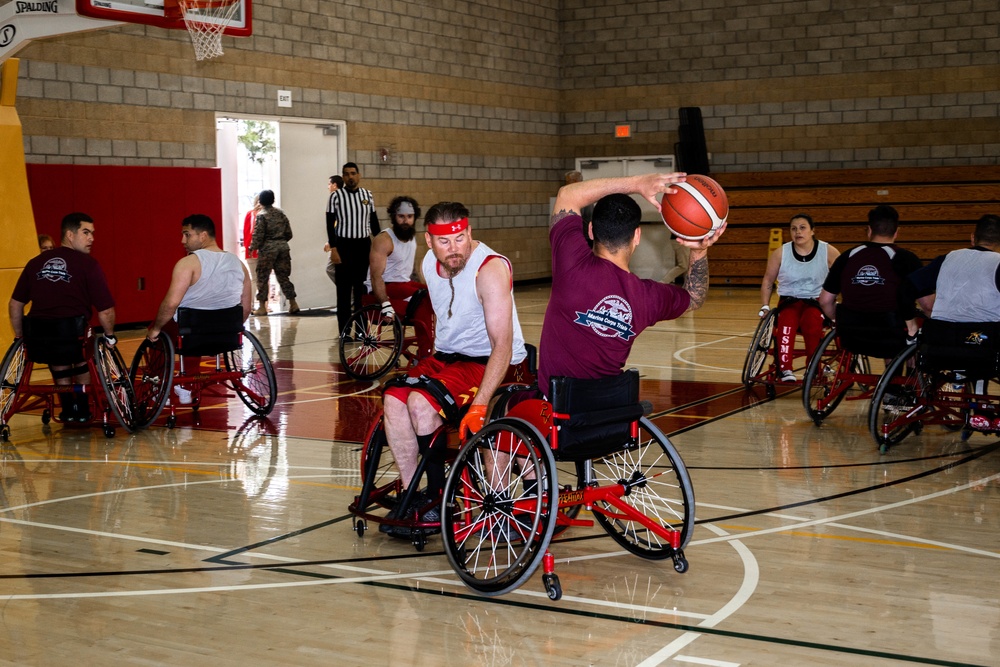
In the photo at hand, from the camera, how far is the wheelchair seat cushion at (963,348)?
228 inches

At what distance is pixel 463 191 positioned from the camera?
17.1m

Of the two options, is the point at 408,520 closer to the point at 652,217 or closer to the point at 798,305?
the point at 798,305

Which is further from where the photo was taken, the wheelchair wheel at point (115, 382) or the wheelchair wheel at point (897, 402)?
the wheelchair wheel at point (115, 382)

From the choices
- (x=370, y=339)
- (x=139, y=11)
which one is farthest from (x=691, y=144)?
(x=139, y=11)

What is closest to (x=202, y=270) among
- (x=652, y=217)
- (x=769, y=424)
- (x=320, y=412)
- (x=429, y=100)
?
(x=320, y=412)

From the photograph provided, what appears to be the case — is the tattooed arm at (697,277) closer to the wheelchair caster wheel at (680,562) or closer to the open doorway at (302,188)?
the wheelchair caster wheel at (680,562)

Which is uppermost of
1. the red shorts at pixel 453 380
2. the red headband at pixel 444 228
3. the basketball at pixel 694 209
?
the basketball at pixel 694 209

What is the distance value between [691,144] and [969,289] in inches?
486

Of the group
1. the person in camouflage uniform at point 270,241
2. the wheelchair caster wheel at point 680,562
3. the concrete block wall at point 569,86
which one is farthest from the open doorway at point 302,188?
the wheelchair caster wheel at point 680,562

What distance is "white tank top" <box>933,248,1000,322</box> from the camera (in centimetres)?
582

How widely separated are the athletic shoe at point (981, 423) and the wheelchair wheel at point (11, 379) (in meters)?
5.33

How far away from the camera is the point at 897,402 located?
6.29 m

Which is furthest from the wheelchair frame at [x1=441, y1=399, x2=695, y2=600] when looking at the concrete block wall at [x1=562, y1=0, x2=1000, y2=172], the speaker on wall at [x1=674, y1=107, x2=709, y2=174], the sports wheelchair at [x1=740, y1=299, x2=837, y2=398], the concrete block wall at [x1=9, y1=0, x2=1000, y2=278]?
the concrete block wall at [x1=562, y1=0, x2=1000, y2=172]

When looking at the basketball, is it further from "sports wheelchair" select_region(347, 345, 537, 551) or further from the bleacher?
the bleacher
